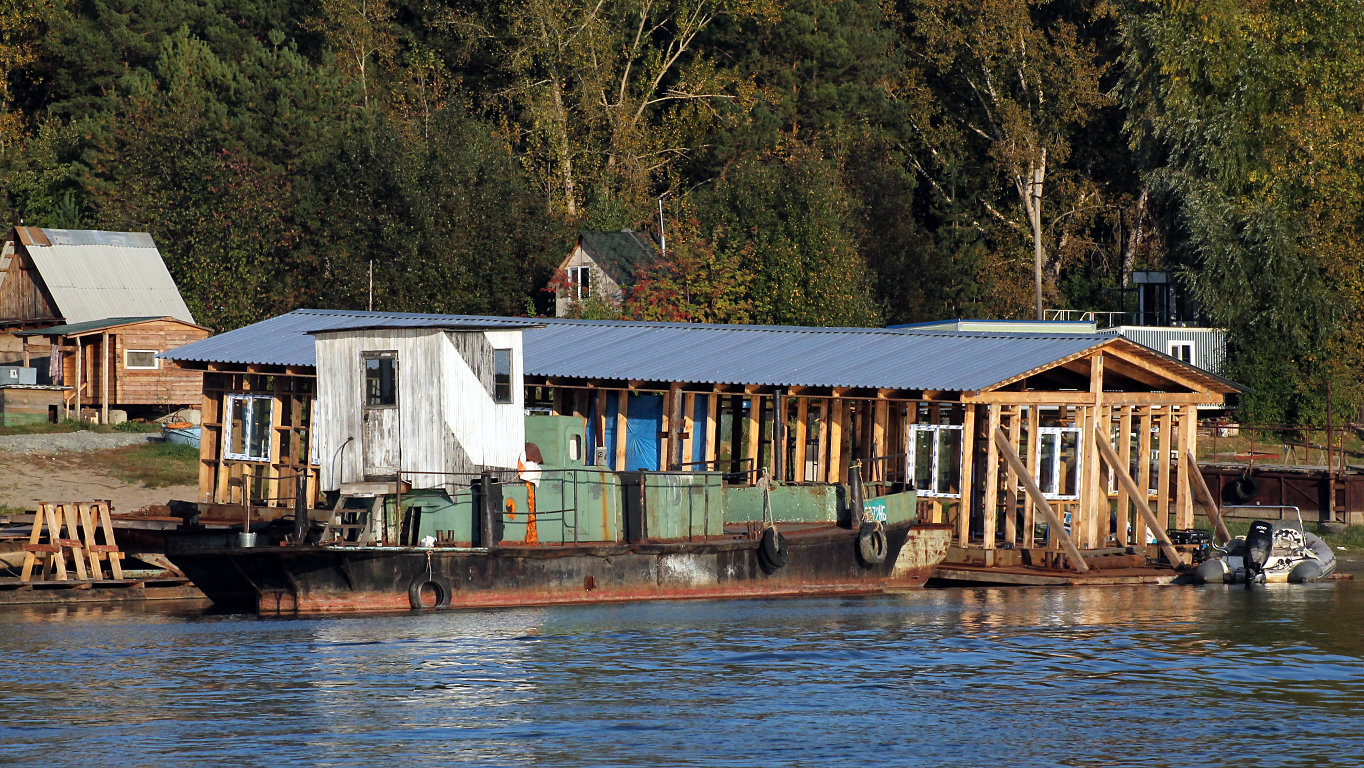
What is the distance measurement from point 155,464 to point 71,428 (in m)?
5.96

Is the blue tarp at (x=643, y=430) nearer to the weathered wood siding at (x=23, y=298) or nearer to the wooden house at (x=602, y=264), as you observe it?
the wooden house at (x=602, y=264)

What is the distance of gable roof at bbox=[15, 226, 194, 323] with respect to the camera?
54.3 m

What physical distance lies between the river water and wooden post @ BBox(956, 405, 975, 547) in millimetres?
2763

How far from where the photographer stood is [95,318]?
5384 centimetres

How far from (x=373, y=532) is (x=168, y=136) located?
4084cm

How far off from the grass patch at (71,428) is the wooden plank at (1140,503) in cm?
2743

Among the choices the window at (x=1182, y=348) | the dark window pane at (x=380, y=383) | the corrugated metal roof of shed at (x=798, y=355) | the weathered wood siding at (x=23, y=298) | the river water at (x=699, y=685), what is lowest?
the river water at (x=699, y=685)

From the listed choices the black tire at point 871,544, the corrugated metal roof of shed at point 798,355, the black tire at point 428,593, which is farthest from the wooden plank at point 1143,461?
the black tire at point 428,593

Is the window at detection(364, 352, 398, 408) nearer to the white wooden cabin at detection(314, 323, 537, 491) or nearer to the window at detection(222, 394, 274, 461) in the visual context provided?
the white wooden cabin at detection(314, 323, 537, 491)

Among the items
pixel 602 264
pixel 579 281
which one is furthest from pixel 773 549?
pixel 579 281

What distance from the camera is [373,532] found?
27.7 meters

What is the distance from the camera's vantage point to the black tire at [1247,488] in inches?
1652

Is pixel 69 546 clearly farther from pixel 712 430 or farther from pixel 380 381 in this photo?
pixel 712 430

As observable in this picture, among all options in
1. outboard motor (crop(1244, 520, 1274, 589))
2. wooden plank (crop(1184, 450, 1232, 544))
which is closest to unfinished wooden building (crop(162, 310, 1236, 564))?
wooden plank (crop(1184, 450, 1232, 544))
